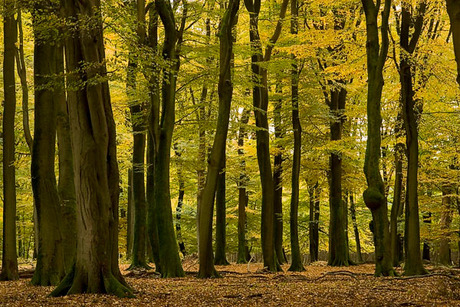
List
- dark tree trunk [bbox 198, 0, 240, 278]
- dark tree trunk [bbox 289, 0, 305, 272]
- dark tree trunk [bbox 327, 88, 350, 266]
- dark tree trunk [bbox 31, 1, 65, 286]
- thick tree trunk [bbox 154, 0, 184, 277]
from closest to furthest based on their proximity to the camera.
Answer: dark tree trunk [bbox 31, 1, 65, 286]
dark tree trunk [bbox 198, 0, 240, 278]
thick tree trunk [bbox 154, 0, 184, 277]
dark tree trunk [bbox 289, 0, 305, 272]
dark tree trunk [bbox 327, 88, 350, 266]

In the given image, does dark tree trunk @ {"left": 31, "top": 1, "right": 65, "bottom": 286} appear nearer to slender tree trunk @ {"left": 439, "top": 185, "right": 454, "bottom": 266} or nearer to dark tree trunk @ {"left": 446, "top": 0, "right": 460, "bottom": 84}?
dark tree trunk @ {"left": 446, "top": 0, "right": 460, "bottom": 84}

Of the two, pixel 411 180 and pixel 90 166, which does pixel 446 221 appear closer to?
pixel 411 180

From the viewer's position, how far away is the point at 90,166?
8.18 meters

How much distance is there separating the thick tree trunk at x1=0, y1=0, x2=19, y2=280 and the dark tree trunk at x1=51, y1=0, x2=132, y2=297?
4907 mm

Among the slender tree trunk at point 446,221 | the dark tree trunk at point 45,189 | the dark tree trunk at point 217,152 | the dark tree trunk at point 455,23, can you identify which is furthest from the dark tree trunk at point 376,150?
the slender tree trunk at point 446,221

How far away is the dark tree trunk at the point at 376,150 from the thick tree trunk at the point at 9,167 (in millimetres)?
8864

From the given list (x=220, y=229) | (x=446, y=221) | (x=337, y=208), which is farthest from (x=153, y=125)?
(x=446, y=221)

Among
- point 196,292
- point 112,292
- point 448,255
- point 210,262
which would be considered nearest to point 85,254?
point 112,292

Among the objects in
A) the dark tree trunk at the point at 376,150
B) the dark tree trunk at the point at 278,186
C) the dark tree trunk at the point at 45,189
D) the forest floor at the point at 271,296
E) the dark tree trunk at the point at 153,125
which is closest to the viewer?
the forest floor at the point at 271,296

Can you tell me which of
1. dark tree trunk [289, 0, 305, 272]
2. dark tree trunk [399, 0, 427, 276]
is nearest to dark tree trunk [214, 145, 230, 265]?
dark tree trunk [289, 0, 305, 272]

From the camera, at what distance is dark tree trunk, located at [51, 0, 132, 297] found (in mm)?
8109

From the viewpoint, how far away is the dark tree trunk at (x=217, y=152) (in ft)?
39.2

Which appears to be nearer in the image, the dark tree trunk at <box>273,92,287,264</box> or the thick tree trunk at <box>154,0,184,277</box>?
the thick tree trunk at <box>154,0,184,277</box>

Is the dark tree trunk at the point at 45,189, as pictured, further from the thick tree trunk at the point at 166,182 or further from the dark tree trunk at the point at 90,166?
the thick tree trunk at the point at 166,182
